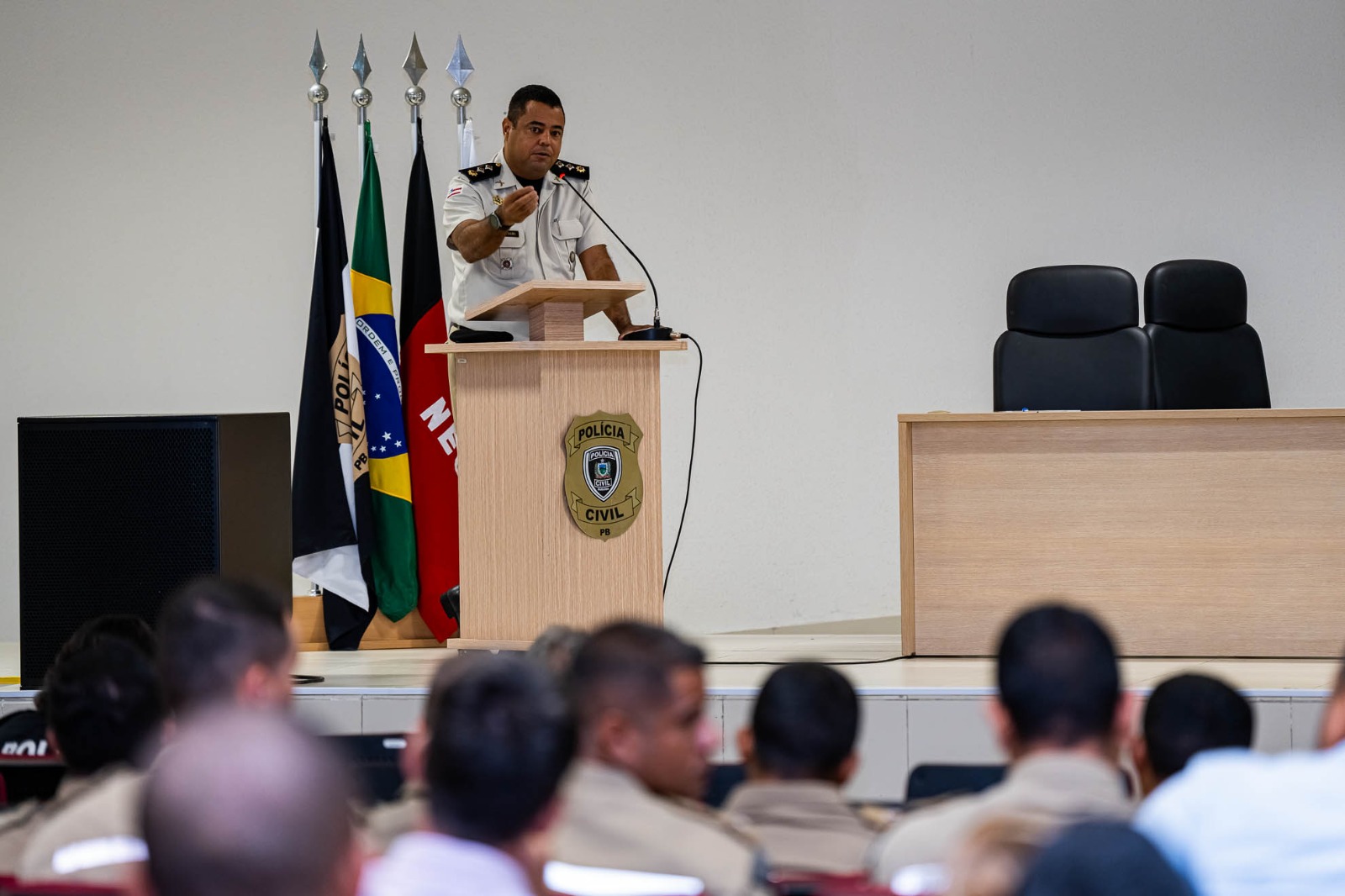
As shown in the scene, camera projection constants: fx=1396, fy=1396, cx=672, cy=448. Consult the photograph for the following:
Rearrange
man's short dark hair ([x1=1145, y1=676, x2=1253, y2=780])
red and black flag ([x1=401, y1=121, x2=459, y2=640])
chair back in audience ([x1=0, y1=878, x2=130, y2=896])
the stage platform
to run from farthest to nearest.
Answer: red and black flag ([x1=401, y1=121, x2=459, y2=640]) → the stage platform → man's short dark hair ([x1=1145, y1=676, x2=1253, y2=780]) → chair back in audience ([x1=0, y1=878, x2=130, y2=896])

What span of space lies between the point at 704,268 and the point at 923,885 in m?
5.07

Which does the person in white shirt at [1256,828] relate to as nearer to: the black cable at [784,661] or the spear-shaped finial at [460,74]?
the black cable at [784,661]

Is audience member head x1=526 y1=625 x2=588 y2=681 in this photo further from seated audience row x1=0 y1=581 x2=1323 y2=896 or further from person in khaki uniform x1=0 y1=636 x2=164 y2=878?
person in khaki uniform x1=0 y1=636 x2=164 y2=878

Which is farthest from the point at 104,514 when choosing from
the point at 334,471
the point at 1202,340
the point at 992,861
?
the point at 1202,340

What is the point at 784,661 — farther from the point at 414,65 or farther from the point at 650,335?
the point at 414,65

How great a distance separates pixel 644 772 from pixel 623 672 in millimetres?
129

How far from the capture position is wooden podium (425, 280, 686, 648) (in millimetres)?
A: 3664

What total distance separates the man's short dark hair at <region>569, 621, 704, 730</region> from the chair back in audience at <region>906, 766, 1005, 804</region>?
0.54 metres

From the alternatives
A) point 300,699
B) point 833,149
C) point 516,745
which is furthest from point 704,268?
point 516,745

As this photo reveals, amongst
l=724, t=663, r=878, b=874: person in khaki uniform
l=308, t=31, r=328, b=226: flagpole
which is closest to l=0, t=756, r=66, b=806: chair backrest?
l=724, t=663, r=878, b=874: person in khaki uniform

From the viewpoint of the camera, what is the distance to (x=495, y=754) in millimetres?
1291

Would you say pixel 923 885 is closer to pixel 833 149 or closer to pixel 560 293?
pixel 560 293

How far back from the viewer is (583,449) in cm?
367

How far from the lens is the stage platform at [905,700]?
3203 mm
